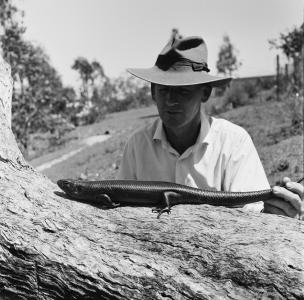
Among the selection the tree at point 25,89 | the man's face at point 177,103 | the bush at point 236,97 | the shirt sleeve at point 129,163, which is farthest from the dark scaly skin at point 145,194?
the bush at point 236,97

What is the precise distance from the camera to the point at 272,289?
2.93 m

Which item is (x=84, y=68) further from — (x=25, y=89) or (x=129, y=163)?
(x=129, y=163)

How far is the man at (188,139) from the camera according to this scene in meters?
4.18

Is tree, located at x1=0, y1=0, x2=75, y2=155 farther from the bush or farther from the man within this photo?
the man

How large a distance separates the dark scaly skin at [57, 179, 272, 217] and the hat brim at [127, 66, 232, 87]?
801mm

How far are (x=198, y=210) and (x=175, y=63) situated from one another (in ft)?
4.26

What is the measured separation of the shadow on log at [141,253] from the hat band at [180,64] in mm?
1248

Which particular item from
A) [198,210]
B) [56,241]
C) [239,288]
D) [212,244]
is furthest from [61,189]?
[239,288]

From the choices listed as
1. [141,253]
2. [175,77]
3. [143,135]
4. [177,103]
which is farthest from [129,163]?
[141,253]

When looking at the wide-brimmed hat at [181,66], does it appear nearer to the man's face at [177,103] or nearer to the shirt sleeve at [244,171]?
the man's face at [177,103]

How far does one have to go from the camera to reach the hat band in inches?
167

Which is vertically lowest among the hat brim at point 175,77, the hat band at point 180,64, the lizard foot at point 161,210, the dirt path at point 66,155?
the dirt path at point 66,155

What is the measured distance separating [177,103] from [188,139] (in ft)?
1.74

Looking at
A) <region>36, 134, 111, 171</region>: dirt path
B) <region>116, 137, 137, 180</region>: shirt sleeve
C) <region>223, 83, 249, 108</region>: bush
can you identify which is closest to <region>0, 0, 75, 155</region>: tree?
<region>36, 134, 111, 171</region>: dirt path
